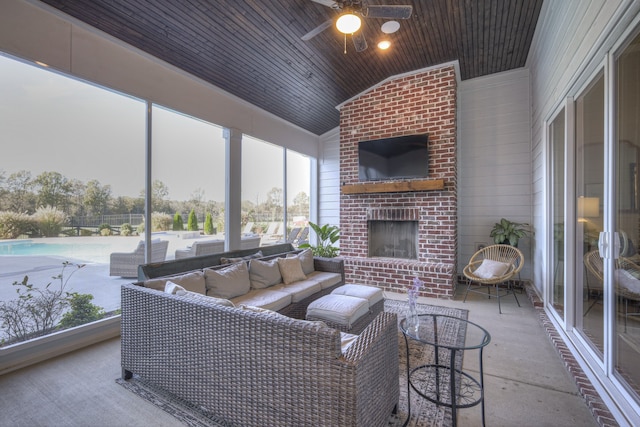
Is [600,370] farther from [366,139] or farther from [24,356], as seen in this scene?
[24,356]

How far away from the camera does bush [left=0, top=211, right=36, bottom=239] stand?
8.35ft

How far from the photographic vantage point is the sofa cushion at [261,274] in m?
3.29

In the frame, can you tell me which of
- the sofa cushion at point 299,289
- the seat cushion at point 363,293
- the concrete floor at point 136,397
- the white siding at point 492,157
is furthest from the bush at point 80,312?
the white siding at point 492,157

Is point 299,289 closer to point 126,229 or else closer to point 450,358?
point 450,358

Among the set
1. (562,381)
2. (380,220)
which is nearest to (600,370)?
(562,381)

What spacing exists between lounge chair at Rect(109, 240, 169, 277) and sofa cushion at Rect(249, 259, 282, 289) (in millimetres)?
1277

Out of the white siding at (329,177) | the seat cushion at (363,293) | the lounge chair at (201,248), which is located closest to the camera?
the seat cushion at (363,293)

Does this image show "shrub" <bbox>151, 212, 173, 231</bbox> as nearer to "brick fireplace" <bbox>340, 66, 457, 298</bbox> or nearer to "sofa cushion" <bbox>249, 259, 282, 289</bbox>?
"sofa cushion" <bbox>249, 259, 282, 289</bbox>

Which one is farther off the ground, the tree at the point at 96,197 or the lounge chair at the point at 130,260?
the tree at the point at 96,197

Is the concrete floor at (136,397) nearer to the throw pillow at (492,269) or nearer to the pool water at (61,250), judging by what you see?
the pool water at (61,250)

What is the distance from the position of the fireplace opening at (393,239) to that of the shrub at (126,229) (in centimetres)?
356

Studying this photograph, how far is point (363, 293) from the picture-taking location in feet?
10.1

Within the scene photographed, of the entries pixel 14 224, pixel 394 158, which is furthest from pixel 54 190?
pixel 394 158

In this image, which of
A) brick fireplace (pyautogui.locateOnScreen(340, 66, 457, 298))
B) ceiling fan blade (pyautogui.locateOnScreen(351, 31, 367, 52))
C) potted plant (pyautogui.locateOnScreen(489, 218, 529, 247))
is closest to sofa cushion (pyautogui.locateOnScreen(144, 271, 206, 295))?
ceiling fan blade (pyautogui.locateOnScreen(351, 31, 367, 52))
